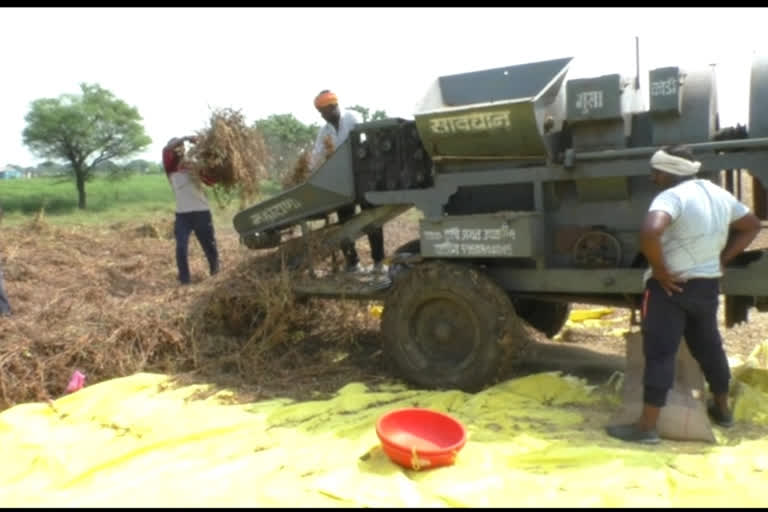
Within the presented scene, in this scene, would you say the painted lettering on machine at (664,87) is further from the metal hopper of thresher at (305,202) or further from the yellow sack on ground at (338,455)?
the metal hopper of thresher at (305,202)

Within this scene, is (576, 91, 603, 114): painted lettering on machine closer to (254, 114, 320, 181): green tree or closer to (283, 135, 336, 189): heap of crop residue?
(283, 135, 336, 189): heap of crop residue

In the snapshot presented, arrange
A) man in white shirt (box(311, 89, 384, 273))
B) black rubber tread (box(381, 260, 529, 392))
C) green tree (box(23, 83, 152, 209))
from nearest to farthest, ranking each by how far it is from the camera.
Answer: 1. black rubber tread (box(381, 260, 529, 392))
2. man in white shirt (box(311, 89, 384, 273))
3. green tree (box(23, 83, 152, 209))

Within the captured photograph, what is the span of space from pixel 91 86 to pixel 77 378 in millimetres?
→ 33529

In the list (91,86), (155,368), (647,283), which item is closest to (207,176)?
(155,368)

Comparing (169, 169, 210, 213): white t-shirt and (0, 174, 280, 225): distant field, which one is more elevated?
(169, 169, 210, 213): white t-shirt

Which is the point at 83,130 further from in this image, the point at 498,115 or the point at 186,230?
the point at 498,115

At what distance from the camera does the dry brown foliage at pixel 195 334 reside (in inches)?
223

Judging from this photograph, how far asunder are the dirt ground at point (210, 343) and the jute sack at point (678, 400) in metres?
0.98

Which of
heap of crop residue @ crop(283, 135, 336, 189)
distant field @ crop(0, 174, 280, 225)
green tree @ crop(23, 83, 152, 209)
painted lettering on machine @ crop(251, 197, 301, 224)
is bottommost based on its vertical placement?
distant field @ crop(0, 174, 280, 225)

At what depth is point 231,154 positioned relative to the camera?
7059mm

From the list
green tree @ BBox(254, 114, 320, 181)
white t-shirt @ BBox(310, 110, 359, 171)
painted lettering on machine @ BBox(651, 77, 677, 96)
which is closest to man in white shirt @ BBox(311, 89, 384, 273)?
white t-shirt @ BBox(310, 110, 359, 171)

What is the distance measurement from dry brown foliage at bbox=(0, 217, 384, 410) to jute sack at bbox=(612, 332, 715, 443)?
2039mm

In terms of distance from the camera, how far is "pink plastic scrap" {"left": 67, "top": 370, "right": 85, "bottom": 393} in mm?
5504

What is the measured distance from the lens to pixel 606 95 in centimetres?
488
